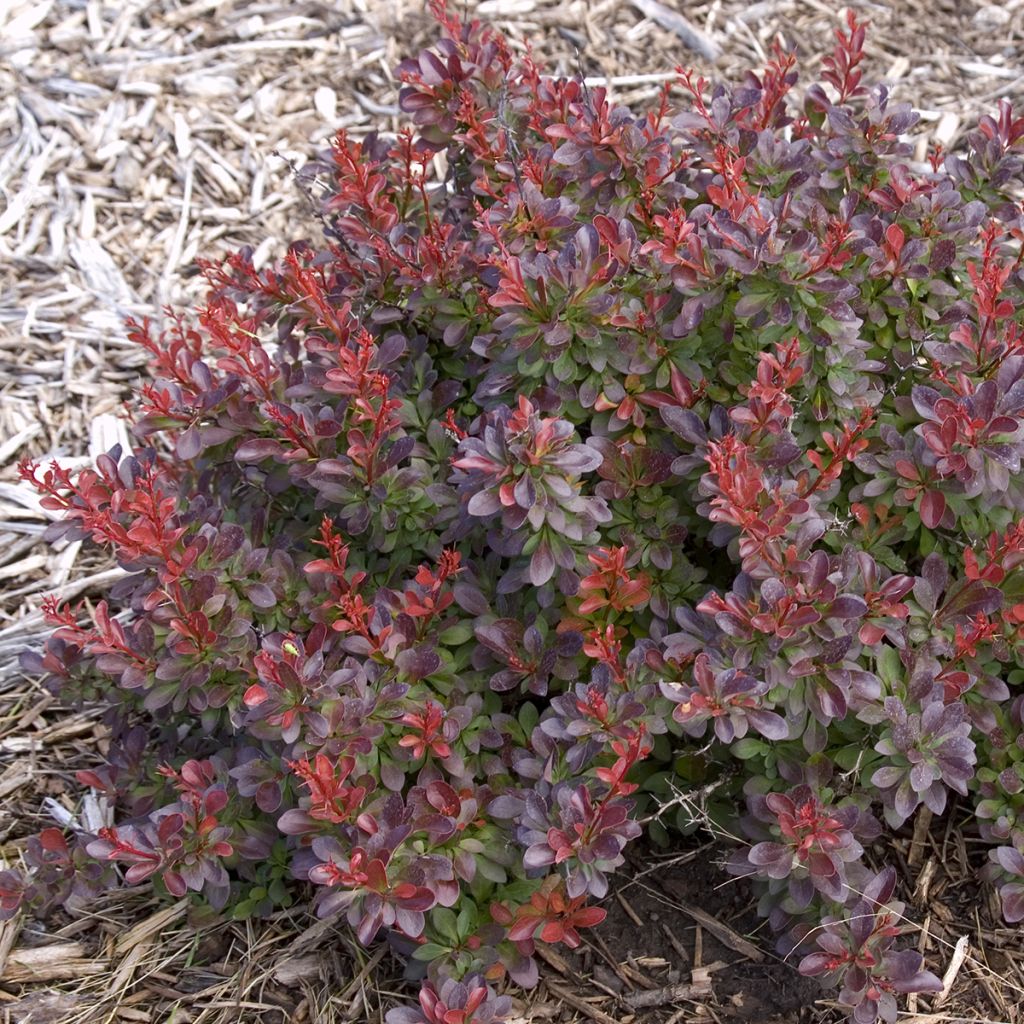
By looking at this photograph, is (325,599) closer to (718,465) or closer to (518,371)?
(518,371)

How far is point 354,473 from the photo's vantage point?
2.22m

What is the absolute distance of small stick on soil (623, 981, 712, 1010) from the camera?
235cm

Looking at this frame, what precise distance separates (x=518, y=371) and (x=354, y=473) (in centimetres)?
38

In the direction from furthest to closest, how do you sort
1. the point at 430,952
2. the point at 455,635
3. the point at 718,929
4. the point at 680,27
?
the point at 680,27 → the point at 718,929 → the point at 455,635 → the point at 430,952

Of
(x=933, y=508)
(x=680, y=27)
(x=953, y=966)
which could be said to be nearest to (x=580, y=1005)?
(x=953, y=966)

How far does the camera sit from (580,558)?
220 centimetres

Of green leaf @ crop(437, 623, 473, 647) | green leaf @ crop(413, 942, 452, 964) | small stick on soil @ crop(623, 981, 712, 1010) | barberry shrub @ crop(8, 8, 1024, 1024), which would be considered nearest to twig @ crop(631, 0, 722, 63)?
barberry shrub @ crop(8, 8, 1024, 1024)

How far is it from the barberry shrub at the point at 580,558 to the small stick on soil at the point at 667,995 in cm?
21

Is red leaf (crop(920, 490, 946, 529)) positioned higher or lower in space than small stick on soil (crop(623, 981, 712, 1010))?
higher

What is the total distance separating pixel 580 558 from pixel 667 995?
948mm

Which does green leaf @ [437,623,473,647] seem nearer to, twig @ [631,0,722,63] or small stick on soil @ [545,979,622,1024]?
small stick on soil @ [545,979,622,1024]

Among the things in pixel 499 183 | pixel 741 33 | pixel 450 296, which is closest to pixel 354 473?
pixel 450 296

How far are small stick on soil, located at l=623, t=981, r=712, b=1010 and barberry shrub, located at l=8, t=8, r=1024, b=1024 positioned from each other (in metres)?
0.21

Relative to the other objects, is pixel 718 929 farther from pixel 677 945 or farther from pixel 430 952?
pixel 430 952
